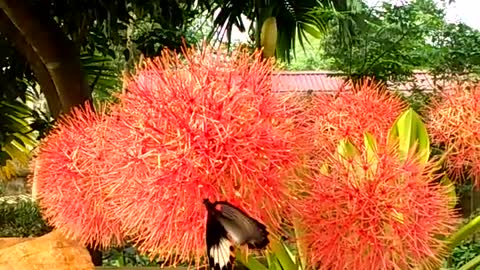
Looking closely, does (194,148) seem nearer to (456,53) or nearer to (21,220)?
(21,220)

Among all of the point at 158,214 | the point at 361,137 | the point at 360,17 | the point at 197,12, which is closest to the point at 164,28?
the point at 197,12

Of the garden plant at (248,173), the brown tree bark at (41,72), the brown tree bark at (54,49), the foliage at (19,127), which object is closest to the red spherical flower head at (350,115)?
the garden plant at (248,173)

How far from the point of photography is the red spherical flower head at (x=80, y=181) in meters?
0.70

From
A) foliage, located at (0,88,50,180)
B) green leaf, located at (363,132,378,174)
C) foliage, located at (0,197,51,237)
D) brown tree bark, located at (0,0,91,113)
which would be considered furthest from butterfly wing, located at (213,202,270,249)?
foliage, located at (0,197,51,237)

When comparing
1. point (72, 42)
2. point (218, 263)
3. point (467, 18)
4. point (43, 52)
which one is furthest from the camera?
point (467, 18)

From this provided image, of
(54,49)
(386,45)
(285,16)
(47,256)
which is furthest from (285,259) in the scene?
(386,45)

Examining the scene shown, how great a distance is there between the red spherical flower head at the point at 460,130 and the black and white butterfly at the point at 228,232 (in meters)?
0.31

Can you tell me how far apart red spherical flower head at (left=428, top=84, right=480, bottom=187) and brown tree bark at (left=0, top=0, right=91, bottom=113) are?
3.03 feet

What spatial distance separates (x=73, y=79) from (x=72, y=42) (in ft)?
0.42

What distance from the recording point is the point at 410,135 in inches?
29.2

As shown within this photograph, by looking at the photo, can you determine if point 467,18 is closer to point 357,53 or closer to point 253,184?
point 357,53

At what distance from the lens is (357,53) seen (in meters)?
2.91

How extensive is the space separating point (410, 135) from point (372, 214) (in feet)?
0.55

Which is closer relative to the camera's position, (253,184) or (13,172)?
(253,184)
